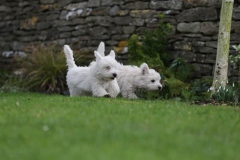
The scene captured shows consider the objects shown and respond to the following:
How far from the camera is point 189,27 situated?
11.2 meters

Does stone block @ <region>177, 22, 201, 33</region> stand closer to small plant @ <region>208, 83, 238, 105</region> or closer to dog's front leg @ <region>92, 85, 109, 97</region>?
small plant @ <region>208, 83, 238, 105</region>

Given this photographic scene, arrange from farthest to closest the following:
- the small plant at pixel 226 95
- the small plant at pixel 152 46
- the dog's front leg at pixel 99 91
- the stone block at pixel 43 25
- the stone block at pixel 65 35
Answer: the stone block at pixel 43 25 < the stone block at pixel 65 35 < the small plant at pixel 152 46 < the dog's front leg at pixel 99 91 < the small plant at pixel 226 95

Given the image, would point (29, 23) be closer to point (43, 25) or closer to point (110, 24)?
point (43, 25)

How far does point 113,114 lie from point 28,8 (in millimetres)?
10170

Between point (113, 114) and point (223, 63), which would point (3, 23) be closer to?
point (223, 63)

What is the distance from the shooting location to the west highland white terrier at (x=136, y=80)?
9.33 m

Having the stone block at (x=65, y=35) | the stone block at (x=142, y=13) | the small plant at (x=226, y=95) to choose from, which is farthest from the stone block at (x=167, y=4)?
the small plant at (x=226, y=95)

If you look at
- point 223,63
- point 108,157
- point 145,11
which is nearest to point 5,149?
point 108,157

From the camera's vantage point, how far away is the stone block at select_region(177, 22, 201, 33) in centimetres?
1111

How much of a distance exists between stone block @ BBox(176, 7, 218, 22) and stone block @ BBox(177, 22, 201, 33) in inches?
3.7

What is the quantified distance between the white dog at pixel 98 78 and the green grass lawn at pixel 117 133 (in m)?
2.14

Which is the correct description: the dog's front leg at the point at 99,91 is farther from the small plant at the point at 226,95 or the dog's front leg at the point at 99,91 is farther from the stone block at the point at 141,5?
the stone block at the point at 141,5

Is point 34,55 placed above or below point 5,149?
below

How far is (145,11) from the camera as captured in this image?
39.8 feet
